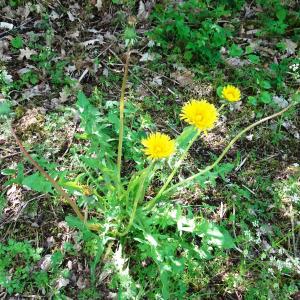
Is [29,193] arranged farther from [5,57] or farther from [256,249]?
[256,249]


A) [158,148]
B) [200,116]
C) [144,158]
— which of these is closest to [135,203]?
[158,148]

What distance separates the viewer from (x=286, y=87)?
3648mm

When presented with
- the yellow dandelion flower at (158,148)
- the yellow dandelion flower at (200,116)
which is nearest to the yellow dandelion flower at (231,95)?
the yellow dandelion flower at (200,116)

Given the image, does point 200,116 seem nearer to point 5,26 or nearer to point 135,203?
point 135,203

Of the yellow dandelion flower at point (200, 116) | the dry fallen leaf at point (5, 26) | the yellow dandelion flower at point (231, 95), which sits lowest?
the dry fallen leaf at point (5, 26)

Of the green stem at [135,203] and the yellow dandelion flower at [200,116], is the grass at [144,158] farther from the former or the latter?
the yellow dandelion flower at [200,116]

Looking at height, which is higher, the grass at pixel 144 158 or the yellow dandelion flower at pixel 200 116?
the yellow dandelion flower at pixel 200 116

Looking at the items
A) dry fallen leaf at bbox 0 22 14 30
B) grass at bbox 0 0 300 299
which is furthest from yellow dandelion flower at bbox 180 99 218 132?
dry fallen leaf at bbox 0 22 14 30

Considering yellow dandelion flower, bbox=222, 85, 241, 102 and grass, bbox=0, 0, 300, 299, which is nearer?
yellow dandelion flower, bbox=222, 85, 241, 102

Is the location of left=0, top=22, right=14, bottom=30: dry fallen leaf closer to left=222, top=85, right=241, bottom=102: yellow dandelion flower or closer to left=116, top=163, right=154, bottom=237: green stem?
left=116, top=163, right=154, bottom=237: green stem

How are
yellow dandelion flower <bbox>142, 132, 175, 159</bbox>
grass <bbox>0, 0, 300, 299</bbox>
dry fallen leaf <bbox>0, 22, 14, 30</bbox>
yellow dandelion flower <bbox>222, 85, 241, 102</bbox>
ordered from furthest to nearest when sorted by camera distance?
1. dry fallen leaf <bbox>0, 22, 14, 30</bbox>
2. grass <bbox>0, 0, 300, 299</bbox>
3. yellow dandelion flower <bbox>222, 85, 241, 102</bbox>
4. yellow dandelion flower <bbox>142, 132, 175, 159</bbox>

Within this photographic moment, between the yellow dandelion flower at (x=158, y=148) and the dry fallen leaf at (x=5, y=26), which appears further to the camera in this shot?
the dry fallen leaf at (x=5, y=26)

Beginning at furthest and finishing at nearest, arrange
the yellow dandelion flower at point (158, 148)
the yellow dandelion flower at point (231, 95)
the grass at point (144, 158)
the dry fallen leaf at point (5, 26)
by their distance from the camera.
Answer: the dry fallen leaf at point (5, 26)
the grass at point (144, 158)
the yellow dandelion flower at point (231, 95)
the yellow dandelion flower at point (158, 148)

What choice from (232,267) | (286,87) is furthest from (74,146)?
(286,87)
